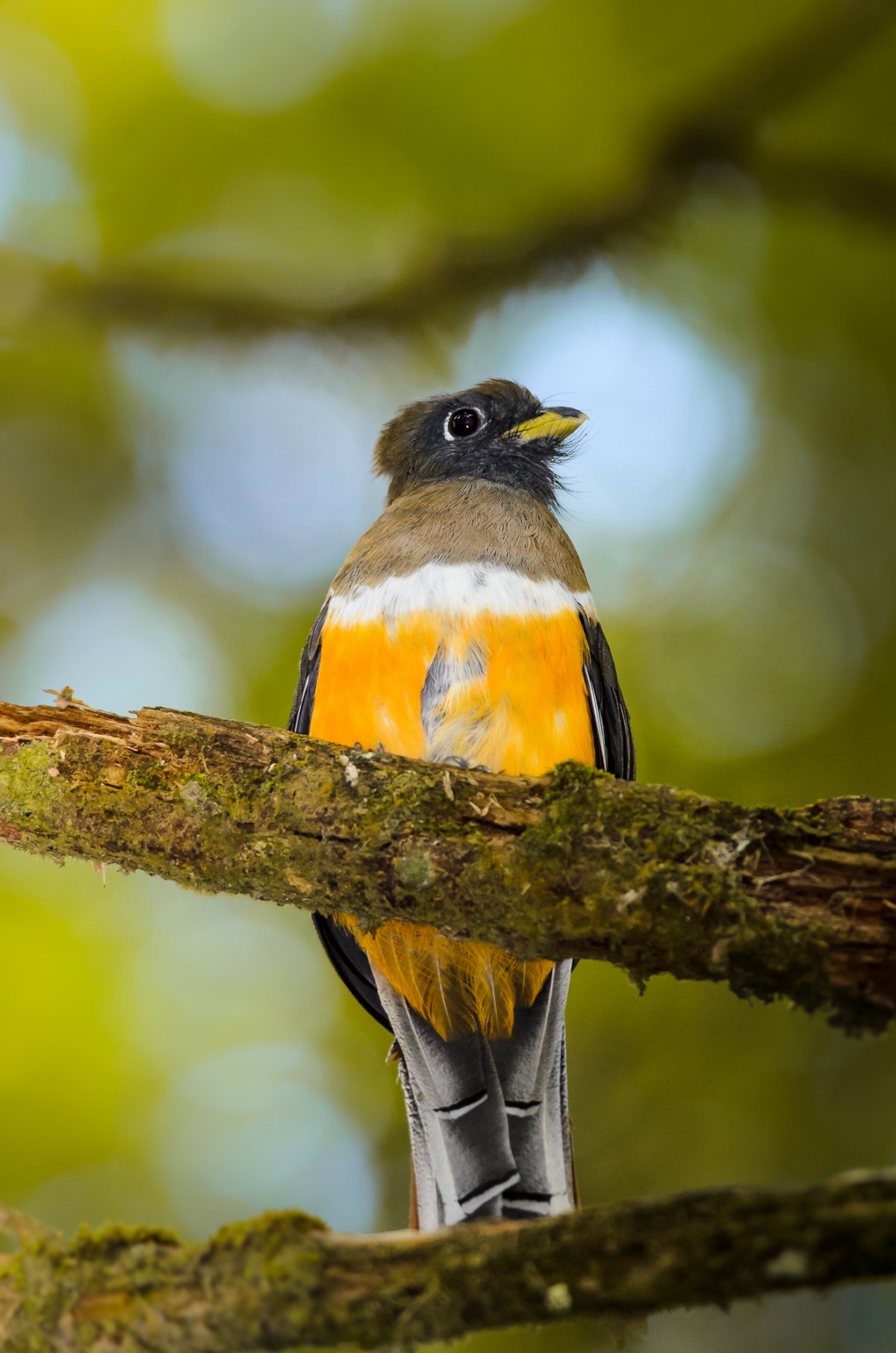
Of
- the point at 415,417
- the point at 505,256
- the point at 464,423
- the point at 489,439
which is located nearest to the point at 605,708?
the point at 489,439

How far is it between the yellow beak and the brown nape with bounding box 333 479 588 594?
11.4 inches

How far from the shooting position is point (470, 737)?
10.5 ft

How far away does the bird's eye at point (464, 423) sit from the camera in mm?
4402

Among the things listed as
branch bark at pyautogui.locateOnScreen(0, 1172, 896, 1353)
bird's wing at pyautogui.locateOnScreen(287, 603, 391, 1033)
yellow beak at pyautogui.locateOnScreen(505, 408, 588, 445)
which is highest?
yellow beak at pyautogui.locateOnScreen(505, 408, 588, 445)

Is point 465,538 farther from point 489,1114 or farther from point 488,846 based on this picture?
point 489,1114

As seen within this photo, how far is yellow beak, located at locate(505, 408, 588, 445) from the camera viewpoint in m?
4.24

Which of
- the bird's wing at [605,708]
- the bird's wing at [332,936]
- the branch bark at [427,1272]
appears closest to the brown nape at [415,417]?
the bird's wing at [332,936]

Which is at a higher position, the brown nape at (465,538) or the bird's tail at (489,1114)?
the brown nape at (465,538)

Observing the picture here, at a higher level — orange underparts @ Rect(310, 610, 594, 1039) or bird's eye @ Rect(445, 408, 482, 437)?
bird's eye @ Rect(445, 408, 482, 437)

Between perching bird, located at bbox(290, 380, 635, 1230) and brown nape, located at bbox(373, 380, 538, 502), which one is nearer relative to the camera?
perching bird, located at bbox(290, 380, 635, 1230)

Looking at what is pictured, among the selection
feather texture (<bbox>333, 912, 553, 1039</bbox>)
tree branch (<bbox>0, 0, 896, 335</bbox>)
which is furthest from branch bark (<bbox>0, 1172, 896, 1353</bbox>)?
tree branch (<bbox>0, 0, 896, 335</bbox>)

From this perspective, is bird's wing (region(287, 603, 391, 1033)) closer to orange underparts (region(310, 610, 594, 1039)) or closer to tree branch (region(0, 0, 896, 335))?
orange underparts (region(310, 610, 594, 1039))

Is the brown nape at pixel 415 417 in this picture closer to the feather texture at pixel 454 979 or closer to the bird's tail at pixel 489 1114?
the feather texture at pixel 454 979

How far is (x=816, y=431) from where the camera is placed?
195 inches
